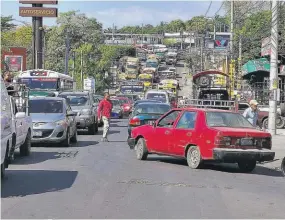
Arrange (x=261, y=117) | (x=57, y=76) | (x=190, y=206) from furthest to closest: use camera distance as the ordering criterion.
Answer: (x=57, y=76) < (x=261, y=117) < (x=190, y=206)

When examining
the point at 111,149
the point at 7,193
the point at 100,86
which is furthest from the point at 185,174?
the point at 100,86

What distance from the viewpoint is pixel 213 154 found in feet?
45.3

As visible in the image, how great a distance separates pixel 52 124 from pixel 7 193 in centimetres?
877

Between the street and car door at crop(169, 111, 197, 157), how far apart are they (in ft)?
1.50

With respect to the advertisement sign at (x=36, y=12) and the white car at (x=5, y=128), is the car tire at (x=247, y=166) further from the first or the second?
the advertisement sign at (x=36, y=12)

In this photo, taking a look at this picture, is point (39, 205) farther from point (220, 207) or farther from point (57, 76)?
point (57, 76)

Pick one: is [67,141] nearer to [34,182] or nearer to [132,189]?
[34,182]

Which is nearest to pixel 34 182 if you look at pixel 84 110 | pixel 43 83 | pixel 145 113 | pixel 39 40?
pixel 145 113

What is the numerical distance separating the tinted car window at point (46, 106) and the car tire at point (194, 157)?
6553mm

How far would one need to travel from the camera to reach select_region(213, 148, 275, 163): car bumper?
13711mm

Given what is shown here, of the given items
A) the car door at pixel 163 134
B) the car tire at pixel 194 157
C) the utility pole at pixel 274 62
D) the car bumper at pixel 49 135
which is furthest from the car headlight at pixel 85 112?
the car tire at pixel 194 157

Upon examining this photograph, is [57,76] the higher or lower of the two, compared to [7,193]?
higher

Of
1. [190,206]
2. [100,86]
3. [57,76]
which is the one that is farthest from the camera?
[100,86]

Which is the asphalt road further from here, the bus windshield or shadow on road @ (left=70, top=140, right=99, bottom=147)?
the bus windshield
